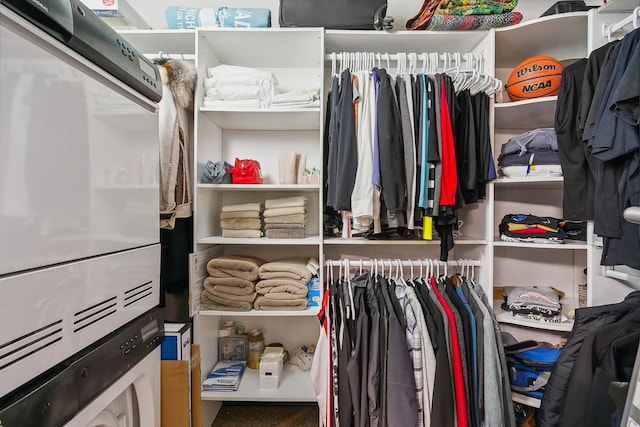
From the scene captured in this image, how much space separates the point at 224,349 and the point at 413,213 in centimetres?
134

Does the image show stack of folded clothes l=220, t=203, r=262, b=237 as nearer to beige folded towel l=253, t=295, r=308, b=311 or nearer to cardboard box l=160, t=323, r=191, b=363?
beige folded towel l=253, t=295, r=308, b=311

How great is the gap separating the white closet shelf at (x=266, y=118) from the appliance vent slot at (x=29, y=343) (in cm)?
119

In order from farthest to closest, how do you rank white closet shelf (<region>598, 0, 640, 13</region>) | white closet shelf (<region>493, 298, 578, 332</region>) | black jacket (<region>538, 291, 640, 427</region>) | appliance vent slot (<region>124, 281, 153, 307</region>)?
white closet shelf (<region>493, 298, 578, 332</region>)
white closet shelf (<region>598, 0, 640, 13</region>)
black jacket (<region>538, 291, 640, 427</region>)
appliance vent slot (<region>124, 281, 153, 307</region>)

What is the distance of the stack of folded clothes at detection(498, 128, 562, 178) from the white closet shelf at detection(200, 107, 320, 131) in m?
1.03

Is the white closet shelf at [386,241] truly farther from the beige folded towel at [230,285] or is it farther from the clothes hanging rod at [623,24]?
the clothes hanging rod at [623,24]

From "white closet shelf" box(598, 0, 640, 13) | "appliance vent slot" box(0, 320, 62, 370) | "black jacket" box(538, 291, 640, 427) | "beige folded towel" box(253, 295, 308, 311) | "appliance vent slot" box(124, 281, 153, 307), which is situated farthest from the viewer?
"beige folded towel" box(253, 295, 308, 311)

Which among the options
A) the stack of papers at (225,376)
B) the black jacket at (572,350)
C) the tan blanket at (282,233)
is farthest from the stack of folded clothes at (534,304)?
the stack of papers at (225,376)

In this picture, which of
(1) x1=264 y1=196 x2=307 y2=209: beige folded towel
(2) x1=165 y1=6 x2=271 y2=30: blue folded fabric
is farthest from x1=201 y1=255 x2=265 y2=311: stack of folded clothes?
(2) x1=165 y1=6 x2=271 y2=30: blue folded fabric

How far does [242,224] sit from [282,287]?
405 mm

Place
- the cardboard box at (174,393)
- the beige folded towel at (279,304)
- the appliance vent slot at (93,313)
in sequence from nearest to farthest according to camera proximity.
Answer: the appliance vent slot at (93,313), the cardboard box at (174,393), the beige folded towel at (279,304)

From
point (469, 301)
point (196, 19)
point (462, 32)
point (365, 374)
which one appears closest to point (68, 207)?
point (365, 374)

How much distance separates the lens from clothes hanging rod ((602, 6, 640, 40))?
115 cm

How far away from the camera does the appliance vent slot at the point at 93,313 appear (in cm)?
58

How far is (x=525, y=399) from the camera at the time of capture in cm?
133
